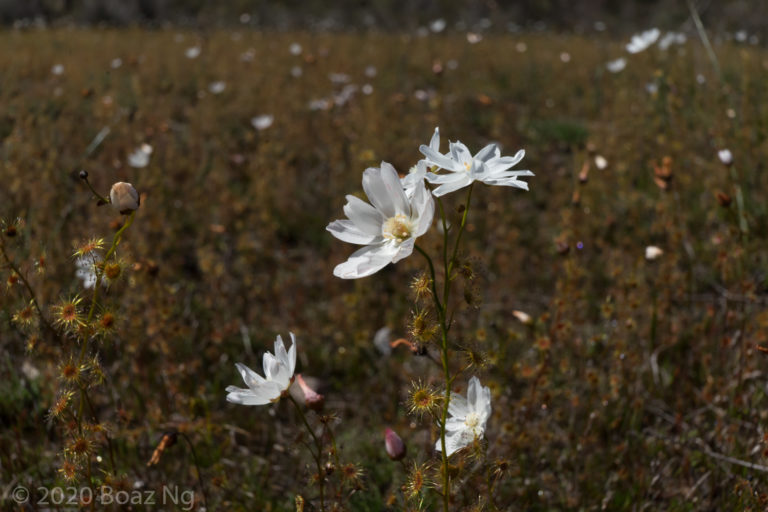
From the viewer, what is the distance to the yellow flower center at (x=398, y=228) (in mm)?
1133

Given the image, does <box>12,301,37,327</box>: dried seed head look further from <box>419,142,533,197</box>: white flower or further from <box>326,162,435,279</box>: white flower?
<box>419,142,533,197</box>: white flower

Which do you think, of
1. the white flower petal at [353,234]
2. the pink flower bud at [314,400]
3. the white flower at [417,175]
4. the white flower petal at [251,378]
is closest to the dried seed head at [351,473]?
the pink flower bud at [314,400]

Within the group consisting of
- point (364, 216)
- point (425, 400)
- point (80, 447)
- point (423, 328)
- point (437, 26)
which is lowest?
point (437, 26)

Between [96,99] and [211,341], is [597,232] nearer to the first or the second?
[211,341]

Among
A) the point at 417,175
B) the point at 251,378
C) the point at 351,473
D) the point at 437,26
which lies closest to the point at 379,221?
the point at 417,175

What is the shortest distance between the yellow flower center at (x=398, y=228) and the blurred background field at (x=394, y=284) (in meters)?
0.15

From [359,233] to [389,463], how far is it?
128 centimetres

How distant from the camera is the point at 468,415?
56.0 inches

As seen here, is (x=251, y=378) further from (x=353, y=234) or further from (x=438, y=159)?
(x=438, y=159)

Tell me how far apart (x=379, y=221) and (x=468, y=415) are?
558mm

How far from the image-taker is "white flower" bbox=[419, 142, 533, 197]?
3.59 ft

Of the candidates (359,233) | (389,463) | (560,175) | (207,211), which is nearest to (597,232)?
(560,175)

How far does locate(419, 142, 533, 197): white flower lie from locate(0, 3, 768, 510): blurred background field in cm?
17

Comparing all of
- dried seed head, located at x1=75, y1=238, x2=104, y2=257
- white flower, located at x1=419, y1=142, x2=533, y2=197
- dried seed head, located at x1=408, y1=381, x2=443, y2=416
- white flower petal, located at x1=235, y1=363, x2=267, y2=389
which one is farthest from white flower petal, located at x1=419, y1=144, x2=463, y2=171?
dried seed head, located at x1=75, y1=238, x2=104, y2=257
